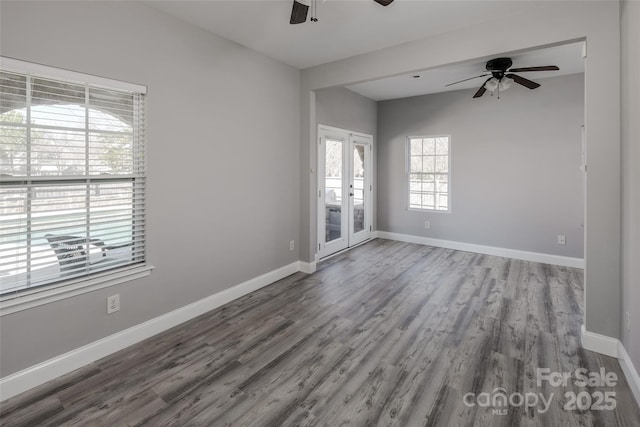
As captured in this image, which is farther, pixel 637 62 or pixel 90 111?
pixel 90 111

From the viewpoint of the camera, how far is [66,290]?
2.21 metres

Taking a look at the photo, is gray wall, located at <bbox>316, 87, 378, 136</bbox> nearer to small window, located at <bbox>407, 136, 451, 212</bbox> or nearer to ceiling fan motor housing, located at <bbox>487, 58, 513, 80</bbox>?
small window, located at <bbox>407, 136, 451, 212</bbox>

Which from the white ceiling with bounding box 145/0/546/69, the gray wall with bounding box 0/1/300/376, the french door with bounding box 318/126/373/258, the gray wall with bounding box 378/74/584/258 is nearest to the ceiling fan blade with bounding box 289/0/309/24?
the white ceiling with bounding box 145/0/546/69

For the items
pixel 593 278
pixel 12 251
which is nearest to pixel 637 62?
pixel 593 278

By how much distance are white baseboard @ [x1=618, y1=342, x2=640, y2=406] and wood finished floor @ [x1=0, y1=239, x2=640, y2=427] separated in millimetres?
50

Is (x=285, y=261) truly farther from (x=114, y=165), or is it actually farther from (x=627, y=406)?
(x=627, y=406)

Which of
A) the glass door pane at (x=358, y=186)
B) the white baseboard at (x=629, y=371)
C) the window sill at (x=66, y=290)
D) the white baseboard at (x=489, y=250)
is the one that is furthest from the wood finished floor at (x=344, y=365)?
the glass door pane at (x=358, y=186)

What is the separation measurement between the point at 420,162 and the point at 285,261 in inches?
134

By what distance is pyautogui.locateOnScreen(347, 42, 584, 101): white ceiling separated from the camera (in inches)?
148

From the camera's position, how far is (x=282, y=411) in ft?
6.15

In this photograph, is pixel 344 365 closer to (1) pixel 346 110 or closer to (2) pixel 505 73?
(2) pixel 505 73

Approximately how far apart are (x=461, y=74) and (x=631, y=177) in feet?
9.65

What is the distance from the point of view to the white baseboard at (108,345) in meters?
2.02

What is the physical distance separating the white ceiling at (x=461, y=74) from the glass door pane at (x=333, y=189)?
3.67 feet
